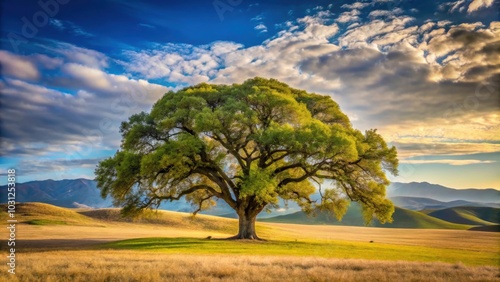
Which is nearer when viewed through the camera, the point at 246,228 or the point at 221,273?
the point at 221,273

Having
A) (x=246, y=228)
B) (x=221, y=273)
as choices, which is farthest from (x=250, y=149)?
(x=221, y=273)

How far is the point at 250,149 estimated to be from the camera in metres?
44.7

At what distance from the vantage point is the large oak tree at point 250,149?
35781 mm

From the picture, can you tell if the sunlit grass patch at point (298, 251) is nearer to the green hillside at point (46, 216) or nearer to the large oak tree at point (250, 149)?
the large oak tree at point (250, 149)

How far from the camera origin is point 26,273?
52.2 feet

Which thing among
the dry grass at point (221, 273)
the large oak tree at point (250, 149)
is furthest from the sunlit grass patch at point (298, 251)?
the dry grass at point (221, 273)

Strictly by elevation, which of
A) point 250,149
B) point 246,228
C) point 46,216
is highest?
point 250,149

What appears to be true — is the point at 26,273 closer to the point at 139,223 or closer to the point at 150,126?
the point at 150,126

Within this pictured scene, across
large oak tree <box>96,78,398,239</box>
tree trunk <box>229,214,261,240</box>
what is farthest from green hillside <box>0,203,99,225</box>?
tree trunk <box>229,214,261,240</box>

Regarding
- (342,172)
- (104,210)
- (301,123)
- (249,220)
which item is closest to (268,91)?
(301,123)

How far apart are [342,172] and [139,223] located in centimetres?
5536

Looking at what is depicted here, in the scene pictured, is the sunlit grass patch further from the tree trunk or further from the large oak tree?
the large oak tree

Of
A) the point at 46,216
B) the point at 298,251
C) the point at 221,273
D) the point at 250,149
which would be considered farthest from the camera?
the point at 46,216

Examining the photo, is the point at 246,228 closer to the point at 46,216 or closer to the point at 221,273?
the point at 221,273
